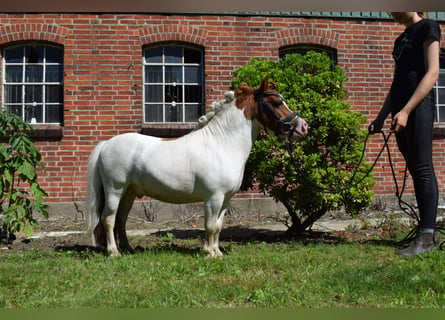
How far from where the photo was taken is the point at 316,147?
17.8ft

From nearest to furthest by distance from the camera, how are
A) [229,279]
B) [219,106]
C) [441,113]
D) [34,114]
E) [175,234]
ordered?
[229,279]
[219,106]
[175,234]
[34,114]
[441,113]

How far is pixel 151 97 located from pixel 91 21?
67.7 inches

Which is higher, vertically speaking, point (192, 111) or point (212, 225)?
point (192, 111)

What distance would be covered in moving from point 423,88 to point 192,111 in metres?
4.80

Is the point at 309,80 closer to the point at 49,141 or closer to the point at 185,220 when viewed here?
the point at 185,220

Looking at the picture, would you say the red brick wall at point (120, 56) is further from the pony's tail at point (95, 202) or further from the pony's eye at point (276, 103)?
the pony's eye at point (276, 103)

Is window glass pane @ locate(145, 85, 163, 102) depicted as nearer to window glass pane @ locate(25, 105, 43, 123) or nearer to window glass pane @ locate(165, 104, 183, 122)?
window glass pane @ locate(165, 104, 183, 122)

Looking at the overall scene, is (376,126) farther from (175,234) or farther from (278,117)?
(175,234)

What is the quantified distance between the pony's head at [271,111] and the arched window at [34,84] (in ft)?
15.7

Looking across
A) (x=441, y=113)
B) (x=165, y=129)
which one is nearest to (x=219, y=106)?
(x=165, y=129)

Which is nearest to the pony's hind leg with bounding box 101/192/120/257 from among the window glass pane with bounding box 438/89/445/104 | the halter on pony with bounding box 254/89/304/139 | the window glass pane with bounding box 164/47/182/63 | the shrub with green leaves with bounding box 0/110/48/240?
the shrub with green leaves with bounding box 0/110/48/240

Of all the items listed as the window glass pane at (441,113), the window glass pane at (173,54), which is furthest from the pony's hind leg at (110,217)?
the window glass pane at (441,113)

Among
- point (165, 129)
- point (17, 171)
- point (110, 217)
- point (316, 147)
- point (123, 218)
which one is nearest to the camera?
point (110, 217)

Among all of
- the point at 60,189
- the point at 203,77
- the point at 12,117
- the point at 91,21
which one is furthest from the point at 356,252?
the point at 91,21
